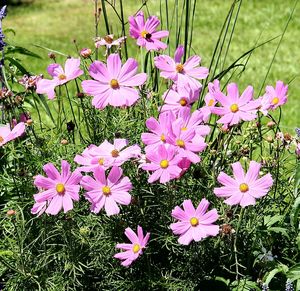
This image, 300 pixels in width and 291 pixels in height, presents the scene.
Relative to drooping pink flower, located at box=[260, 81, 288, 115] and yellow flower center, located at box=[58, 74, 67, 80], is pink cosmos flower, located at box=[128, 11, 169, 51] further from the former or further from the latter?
drooping pink flower, located at box=[260, 81, 288, 115]

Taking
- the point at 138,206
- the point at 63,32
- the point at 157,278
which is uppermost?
the point at 138,206

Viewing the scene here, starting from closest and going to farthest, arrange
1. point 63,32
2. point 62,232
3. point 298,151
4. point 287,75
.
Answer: point 62,232
point 298,151
point 287,75
point 63,32

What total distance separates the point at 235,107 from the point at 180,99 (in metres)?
0.17

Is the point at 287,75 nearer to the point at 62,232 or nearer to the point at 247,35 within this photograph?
the point at 247,35

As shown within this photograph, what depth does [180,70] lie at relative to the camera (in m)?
1.98

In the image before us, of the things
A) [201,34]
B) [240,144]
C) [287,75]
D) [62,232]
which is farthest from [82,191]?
[201,34]

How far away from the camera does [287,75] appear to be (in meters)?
5.68

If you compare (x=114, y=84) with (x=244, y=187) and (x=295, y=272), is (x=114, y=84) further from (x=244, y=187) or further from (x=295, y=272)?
(x=295, y=272)

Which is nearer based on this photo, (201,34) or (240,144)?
(240,144)

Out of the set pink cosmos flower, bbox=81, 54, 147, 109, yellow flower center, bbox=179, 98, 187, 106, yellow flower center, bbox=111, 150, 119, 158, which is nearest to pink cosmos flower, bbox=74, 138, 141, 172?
yellow flower center, bbox=111, 150, 119, 158

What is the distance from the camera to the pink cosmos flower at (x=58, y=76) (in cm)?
195

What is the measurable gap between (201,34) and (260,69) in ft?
3.70

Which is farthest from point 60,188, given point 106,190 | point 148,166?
point 148,166

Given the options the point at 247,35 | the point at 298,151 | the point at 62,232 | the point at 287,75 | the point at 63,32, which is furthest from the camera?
the point at 63,32
